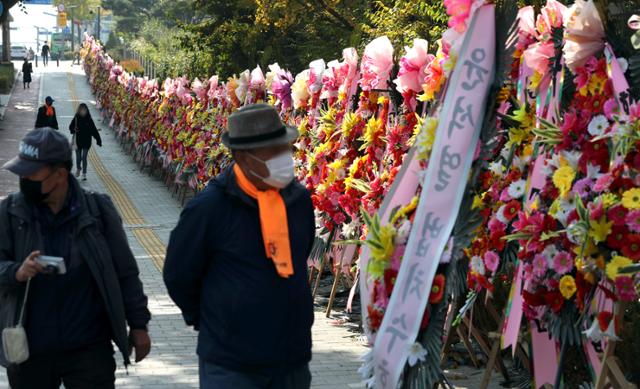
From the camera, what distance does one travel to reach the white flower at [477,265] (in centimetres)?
709

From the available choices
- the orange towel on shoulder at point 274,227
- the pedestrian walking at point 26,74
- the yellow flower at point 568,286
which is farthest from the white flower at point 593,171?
the pedestrian walking at point 26,74

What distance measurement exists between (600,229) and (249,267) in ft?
6.32

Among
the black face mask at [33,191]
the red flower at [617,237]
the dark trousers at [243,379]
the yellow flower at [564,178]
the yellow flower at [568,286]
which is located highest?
the yellow flower at [564,178]

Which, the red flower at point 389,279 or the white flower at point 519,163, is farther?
the white flower at point 519,163

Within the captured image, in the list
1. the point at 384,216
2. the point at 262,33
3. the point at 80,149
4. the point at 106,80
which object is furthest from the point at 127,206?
the point at 106,80

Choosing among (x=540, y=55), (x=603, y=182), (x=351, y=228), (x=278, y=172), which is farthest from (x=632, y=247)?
(x=351, y=228)

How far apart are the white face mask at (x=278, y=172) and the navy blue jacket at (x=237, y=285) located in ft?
0.28

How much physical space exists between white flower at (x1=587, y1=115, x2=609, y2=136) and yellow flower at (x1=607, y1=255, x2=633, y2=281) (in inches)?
26.3

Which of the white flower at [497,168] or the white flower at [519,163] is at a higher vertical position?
the white flower at [519,163]

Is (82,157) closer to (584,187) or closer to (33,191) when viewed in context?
(584,187)

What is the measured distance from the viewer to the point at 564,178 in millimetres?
6148

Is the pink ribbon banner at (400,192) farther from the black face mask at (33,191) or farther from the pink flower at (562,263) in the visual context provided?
the black face mask at (33,191)

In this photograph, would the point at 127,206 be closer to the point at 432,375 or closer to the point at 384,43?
the point at 384,43

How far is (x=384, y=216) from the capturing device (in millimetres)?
6414
